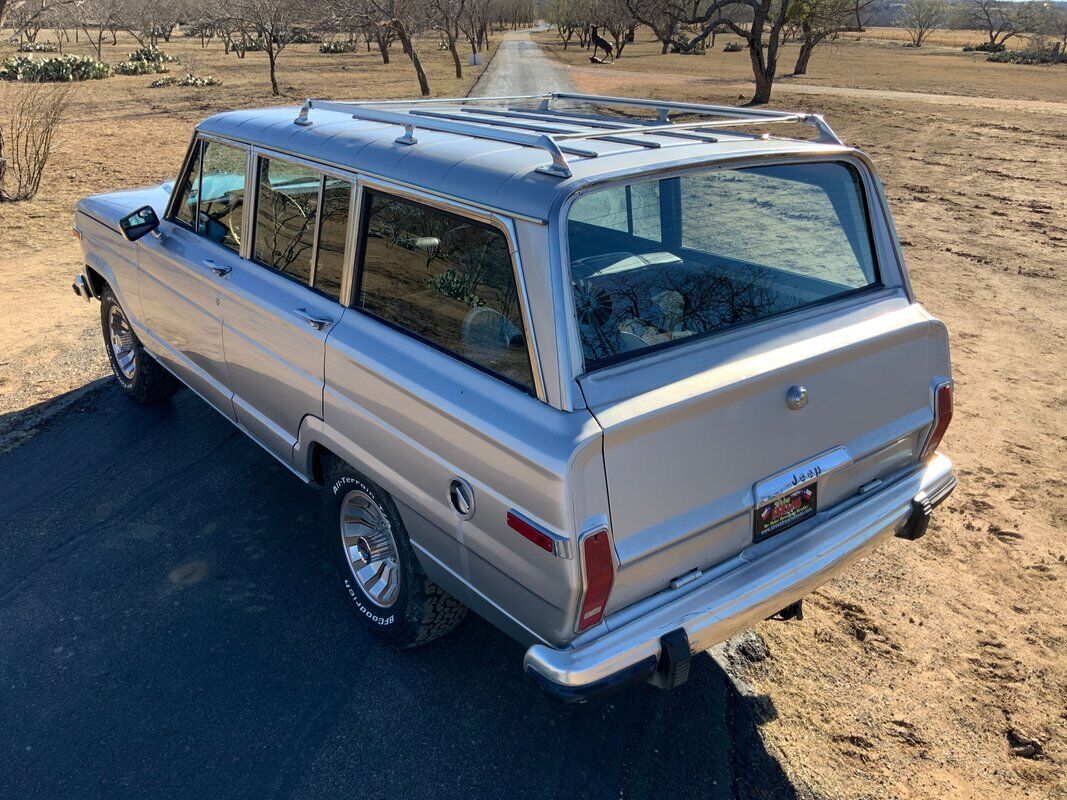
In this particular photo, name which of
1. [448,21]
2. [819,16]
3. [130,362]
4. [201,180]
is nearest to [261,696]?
[201,180]

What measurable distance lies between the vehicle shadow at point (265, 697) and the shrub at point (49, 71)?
35922 millimetres

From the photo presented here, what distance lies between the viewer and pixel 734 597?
251 centimetres

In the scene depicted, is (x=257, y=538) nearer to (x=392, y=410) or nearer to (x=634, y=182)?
(x=392, y=410)

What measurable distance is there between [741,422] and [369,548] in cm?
167

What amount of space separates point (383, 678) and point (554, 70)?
149ft

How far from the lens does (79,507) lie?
434cm

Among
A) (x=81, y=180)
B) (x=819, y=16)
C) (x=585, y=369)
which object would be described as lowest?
(x=81, y=180)

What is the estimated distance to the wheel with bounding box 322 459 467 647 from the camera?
3.05 metres

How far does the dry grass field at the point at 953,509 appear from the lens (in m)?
2.90

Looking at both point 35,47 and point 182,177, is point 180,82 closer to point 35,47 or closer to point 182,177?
point 35,47

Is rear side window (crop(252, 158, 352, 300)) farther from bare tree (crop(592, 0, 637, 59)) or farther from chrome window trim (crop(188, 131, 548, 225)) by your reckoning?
bare tree (crop(592, 0, 637, 59))

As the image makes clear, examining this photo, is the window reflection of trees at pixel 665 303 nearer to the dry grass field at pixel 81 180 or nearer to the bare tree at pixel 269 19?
the dry grass field at pixel 81 180

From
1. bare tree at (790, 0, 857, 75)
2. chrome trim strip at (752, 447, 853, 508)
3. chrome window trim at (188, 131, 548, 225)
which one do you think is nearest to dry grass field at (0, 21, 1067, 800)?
chrome trim strip at (752, 447, 853, 508)

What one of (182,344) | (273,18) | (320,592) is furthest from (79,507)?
(273,18)
